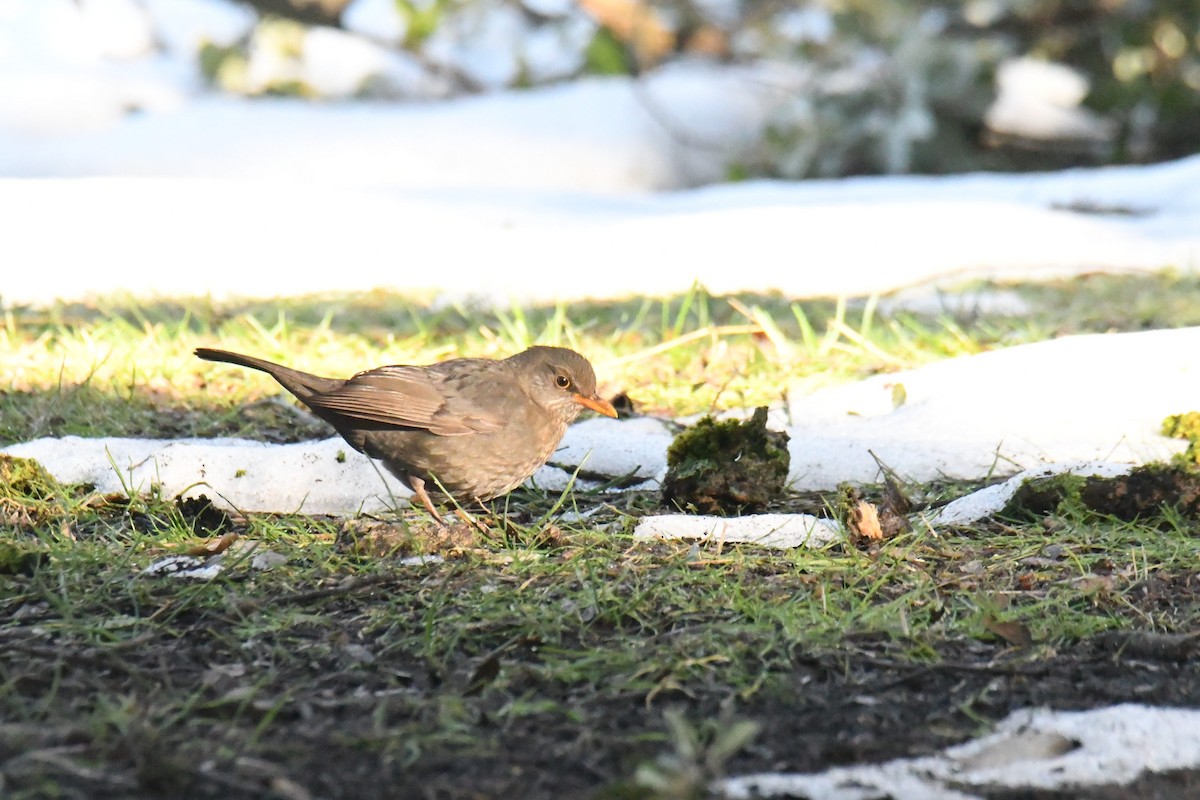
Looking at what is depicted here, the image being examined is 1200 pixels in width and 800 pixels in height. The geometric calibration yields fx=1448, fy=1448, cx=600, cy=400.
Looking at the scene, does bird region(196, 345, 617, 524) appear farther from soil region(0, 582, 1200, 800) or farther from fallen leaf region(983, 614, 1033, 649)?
fallen leaf region(983, 614, 1033, 649)

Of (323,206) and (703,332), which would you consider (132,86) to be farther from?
(703,332)

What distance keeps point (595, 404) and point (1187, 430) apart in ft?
5.30

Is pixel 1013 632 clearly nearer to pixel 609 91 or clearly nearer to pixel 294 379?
pixel 294 379

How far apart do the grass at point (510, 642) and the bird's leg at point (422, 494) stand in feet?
0.18

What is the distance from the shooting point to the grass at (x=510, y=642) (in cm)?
211

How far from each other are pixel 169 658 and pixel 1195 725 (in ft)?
5.68

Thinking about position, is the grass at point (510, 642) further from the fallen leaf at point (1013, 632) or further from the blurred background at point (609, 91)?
the blurred background at point (609, 91)

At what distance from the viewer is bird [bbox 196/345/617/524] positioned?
11.9ft

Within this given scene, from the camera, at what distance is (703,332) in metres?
5.12

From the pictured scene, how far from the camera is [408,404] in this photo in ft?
12.1

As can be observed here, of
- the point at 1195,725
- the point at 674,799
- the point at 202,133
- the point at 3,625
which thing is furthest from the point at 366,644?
the point at 202,133

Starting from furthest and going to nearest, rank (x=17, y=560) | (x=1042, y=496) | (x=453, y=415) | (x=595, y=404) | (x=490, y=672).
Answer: (x=595, y=404) < (x=453, y=415) < (x=1042, y=496) < (x=17, y=560) < (x=490, y=672)

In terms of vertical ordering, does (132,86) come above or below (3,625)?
above

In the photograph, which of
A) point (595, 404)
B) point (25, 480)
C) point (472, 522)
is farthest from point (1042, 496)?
point (25, 480)
